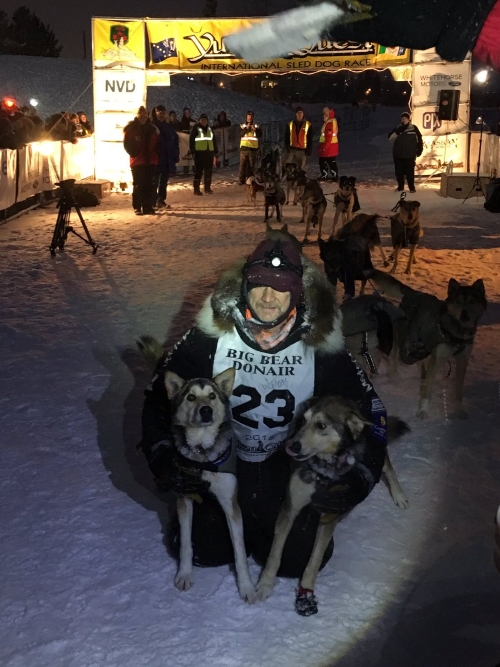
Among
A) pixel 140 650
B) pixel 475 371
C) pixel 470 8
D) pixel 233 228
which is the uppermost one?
pixel 470 8

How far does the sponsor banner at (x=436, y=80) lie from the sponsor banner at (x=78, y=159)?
7.52m

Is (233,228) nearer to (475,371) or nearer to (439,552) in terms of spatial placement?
(475,371)

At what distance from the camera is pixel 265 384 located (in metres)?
2.63

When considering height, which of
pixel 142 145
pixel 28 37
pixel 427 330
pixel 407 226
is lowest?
pixel 427 330

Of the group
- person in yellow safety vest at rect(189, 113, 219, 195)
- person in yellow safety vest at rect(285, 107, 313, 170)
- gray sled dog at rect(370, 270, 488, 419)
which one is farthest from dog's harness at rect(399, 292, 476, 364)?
person in yellow safety vest at rect(285, 107, 313, 170)

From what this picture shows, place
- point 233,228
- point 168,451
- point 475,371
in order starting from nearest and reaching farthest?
point 168,451
point 475,371
point 233,228

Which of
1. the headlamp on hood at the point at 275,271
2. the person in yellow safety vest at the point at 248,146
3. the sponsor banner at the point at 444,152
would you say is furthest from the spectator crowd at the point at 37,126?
the headlamp on hood at the point at 275,271

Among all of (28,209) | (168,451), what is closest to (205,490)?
(168,451)

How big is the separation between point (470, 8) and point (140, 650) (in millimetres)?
2115

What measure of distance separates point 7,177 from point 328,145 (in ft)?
25.0

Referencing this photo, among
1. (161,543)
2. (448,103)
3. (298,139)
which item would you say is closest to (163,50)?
(298,139)

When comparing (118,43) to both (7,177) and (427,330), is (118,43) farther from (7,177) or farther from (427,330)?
(427,330)

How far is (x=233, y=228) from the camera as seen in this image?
1047cm

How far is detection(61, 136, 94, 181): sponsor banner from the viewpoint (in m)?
14.4
